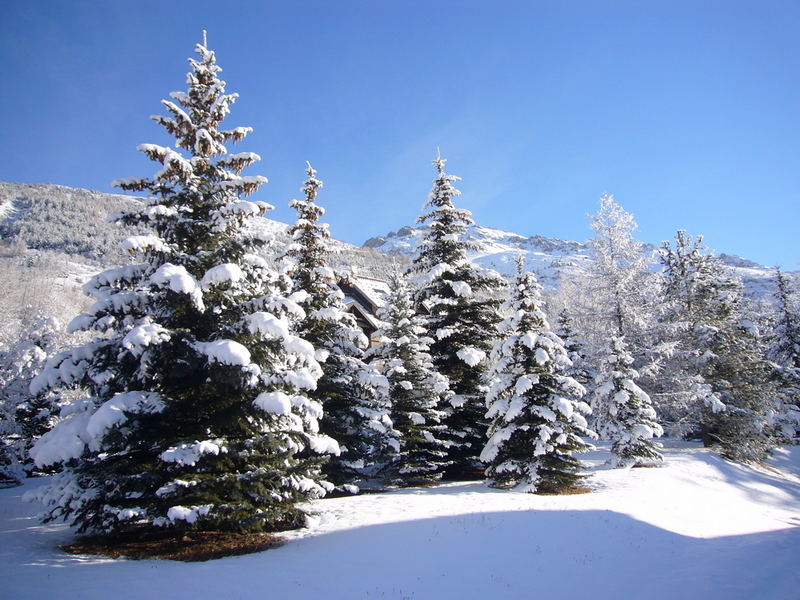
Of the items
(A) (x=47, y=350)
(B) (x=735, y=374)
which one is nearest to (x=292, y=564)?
(B) (x=735, y=374)

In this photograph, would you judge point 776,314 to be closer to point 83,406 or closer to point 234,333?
point 234,333

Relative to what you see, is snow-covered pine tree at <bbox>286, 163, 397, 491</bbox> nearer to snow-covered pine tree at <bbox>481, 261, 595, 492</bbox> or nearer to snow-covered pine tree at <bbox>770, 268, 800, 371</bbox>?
snow-covered pine tree at <bbox>481, 261, 595, 492</bbox>

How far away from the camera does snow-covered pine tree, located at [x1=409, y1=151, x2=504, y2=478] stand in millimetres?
18906

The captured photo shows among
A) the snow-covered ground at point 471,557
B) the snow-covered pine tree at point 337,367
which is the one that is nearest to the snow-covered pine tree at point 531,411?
the snow-covered ground at point 471,557

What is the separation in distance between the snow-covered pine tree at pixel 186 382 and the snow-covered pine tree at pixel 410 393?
21.3 feet

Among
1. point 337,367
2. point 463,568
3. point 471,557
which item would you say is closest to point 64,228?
point 337,367

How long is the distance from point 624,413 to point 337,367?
13.6 m

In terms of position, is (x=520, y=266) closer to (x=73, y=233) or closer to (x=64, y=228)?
(x=73, y=233)

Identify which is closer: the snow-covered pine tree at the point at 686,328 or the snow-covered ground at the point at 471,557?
the snow-covered ground at the point at 471,557

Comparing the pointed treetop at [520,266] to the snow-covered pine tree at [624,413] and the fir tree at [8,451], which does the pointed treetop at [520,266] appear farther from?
the fir tree at [8,451]

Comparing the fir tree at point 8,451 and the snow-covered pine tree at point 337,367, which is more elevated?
the snow-covered pine tree at point 337,367

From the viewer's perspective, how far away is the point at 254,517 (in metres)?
9.48

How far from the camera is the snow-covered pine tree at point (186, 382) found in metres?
8.95

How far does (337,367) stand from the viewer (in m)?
16.6
